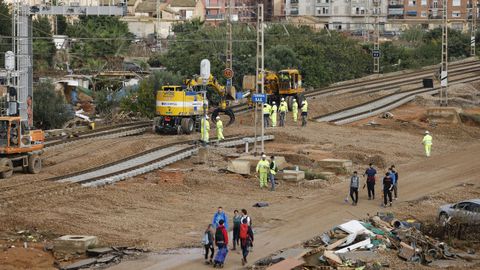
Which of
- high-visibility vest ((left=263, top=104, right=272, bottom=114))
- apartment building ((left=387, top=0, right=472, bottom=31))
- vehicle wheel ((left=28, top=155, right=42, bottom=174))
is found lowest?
vehicle wheel ((left=28, top=155, right=42, bottom=174))

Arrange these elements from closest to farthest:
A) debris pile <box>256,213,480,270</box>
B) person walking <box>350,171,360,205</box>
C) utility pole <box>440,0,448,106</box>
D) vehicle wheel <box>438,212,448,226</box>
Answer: debris pile <box>256,213,480,270</box>, vehicle wheel <box>438,212,448,226</box>, person walking <box>350,171,360,205</box>, utility pole <box>440,0,448,106</box>

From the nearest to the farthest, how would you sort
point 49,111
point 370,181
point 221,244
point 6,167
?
point 221,244
point 370,181
point 6,167
point 49,111

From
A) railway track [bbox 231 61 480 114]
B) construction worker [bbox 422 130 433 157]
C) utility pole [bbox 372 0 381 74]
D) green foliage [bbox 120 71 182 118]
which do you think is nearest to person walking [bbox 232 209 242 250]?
construction worker [bbox 422 130 433 157]

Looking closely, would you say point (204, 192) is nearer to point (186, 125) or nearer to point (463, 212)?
point (463, 212)

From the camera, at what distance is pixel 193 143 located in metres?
47.1

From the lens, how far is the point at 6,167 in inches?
1471

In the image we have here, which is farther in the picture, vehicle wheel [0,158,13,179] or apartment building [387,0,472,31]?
apartment building [387,0,472,31]

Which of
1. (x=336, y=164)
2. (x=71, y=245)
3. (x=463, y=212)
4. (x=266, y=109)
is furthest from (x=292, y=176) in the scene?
(x=71, y=245)

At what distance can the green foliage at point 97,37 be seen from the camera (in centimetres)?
10875

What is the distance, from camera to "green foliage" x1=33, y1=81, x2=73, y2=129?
59156 millimetres

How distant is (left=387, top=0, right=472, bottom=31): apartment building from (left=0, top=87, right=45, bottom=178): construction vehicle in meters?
111

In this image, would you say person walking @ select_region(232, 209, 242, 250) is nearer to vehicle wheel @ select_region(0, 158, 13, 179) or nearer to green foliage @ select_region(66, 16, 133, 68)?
vehicle wheel @ select_region(0, 158, 13, 179)

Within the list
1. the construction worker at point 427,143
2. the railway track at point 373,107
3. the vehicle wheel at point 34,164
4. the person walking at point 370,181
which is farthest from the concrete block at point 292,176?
the railway track at point 373,107

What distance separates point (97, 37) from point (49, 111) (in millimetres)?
52838
